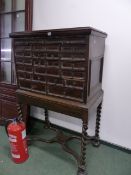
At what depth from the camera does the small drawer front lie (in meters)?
1.48

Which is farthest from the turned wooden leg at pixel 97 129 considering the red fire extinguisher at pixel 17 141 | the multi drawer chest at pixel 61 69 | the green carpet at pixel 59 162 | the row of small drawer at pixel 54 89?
the red fire extinguisher at pixel 17 141

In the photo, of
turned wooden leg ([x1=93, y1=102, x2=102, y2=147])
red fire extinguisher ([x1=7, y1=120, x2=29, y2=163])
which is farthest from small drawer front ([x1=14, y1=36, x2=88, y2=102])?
turned wooden leg ([x1=93, y1=102, x2=102, y2=147])

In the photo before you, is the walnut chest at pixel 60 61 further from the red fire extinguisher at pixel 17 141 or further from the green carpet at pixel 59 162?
the green carpet at pixel 59 162

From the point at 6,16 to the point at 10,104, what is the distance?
1.29 meters

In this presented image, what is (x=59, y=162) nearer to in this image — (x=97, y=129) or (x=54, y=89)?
(x=97, y=129)

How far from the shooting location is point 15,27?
8.09 feet

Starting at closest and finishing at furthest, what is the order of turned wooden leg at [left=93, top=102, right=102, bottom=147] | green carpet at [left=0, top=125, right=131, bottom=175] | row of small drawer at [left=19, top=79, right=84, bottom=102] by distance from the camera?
row of small drawer at [left=19, top=79, right=84, bottom=102], green carpet at [left=0, top=125, right=131, bottom=175], turned wooden leg at [left=93, top=102, right=102, bottom=147]

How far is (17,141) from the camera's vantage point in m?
1.80

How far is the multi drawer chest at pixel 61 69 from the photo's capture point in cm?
145

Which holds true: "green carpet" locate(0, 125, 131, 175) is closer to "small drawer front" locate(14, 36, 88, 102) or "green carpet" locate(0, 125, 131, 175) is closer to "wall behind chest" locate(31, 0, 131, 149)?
"wall behind chest" locate(31, 0, 131, 149)

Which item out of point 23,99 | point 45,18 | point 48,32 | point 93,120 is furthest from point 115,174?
point 45,18

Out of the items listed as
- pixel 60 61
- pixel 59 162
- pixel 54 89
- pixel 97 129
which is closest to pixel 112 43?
pixel 60 61

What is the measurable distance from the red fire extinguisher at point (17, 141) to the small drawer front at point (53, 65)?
429mm

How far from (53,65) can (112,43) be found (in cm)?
76
